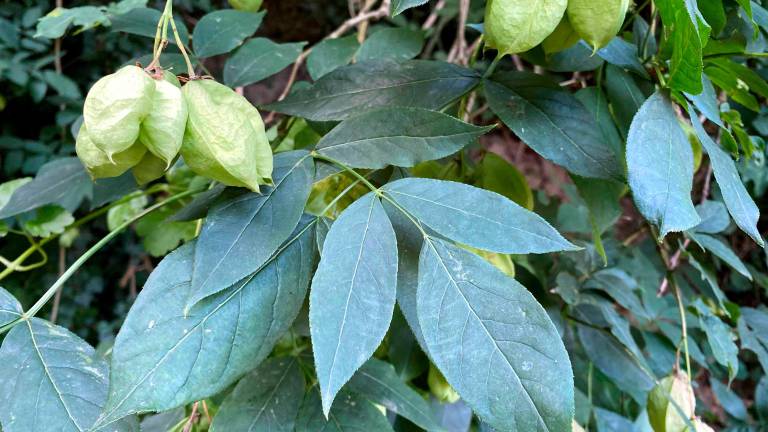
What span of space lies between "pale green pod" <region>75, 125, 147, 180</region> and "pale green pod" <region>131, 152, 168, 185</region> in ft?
0.05

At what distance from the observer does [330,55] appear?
3.51 feet

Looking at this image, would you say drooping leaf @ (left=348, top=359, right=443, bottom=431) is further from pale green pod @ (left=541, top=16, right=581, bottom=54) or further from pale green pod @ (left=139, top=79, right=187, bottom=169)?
pale green pod @ (left=541, top=16, right=581, bottom=54)

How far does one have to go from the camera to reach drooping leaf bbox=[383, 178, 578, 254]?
51 centimetres

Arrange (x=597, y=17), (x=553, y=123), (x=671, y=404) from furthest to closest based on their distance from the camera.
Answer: (x=671, y=404) < (x=553, y=123) < (x=597, y=17)

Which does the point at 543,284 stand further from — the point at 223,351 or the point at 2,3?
the point at 2,3

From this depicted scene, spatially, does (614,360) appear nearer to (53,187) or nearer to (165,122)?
(165,122)

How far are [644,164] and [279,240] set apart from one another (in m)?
0.36

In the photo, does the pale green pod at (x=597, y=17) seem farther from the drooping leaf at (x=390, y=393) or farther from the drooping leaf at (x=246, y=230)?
the drooping leaf at (x=390, y=393)

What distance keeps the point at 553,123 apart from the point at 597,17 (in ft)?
0.46

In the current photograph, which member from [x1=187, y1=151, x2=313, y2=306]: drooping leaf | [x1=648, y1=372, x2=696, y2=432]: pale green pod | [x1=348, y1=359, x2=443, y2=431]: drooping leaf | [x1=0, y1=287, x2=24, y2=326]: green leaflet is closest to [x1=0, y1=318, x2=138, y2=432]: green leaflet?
[x1=0, y1=287, x2=24, y2=326]: green leaflet

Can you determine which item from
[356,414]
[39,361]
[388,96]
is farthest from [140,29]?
[356,414]

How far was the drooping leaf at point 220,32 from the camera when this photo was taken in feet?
2.98

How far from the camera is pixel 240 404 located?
629 mm

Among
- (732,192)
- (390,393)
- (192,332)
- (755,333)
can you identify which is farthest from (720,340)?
(192,332)
